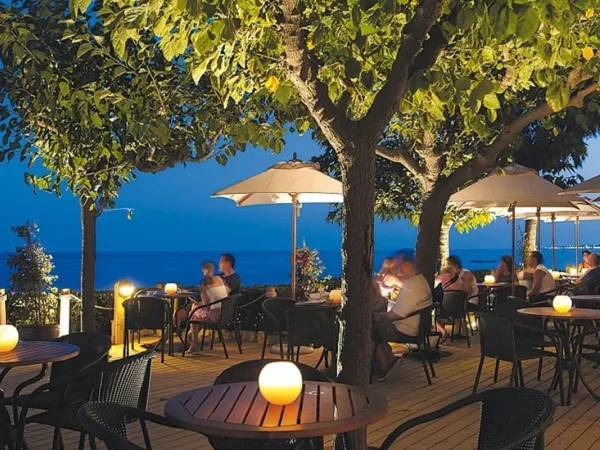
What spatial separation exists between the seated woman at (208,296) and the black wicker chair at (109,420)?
19.1ft

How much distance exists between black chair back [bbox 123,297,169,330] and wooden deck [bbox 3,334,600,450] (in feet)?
1.57

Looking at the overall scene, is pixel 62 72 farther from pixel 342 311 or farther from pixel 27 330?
pixel 342 311

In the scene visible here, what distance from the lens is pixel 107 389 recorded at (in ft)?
12.8

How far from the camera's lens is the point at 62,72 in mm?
6832

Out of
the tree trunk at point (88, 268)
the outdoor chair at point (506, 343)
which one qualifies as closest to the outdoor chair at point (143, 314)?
the tree trunk at point (88, 268)

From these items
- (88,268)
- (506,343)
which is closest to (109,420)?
(506,343)

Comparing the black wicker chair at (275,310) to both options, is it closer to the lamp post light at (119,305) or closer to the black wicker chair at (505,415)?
the lamp post light at (119,305)

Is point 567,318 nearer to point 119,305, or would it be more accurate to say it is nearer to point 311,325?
point 311,325

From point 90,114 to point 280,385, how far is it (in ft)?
11.6

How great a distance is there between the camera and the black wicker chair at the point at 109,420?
8.88 feet

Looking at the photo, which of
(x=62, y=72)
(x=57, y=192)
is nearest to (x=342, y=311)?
(x=62, y=72)

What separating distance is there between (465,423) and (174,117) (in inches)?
176

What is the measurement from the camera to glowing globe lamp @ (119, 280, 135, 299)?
988 cm

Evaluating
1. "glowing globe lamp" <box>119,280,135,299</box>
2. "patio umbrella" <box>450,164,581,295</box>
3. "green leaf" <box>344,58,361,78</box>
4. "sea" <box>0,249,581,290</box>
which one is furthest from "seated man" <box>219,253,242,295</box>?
"sea" <box>0,249,581,290</box>
